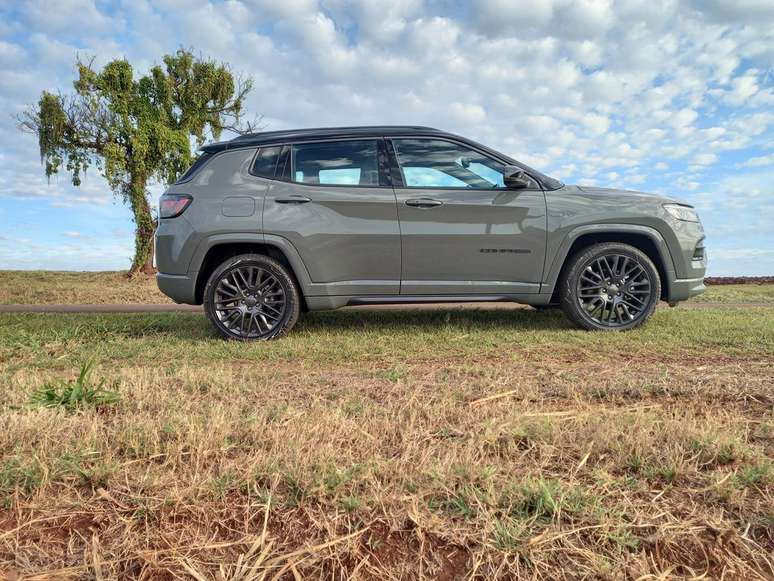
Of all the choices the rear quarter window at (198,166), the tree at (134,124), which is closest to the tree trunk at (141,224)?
the tree at (134,124)

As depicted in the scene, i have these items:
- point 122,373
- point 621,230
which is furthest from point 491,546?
point 621,230

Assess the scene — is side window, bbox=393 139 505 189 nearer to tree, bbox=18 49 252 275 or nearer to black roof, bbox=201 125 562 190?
black roof, bbox=201 125 562 190

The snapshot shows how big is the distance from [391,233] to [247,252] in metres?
1.55

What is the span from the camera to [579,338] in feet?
17.7

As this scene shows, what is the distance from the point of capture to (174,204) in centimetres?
557

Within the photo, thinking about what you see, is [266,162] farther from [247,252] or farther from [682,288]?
[682,288]

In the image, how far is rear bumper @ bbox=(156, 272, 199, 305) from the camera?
18.4 ft

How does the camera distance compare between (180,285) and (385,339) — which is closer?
(385,339)

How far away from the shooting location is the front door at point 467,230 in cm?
558

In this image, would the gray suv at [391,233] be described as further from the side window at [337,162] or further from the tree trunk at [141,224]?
the tree trunk at [141,224]

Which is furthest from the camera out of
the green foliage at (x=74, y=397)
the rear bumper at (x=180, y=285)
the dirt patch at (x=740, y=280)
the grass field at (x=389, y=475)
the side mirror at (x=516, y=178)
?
the dirt patch at (x=740, y=280)

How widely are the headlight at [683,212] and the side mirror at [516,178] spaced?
1577 millimetres

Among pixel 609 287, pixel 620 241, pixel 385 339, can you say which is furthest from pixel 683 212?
pixel 385 339

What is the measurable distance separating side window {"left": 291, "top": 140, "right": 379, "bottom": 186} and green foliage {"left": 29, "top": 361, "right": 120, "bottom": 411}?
Answer: 10.7 feet
